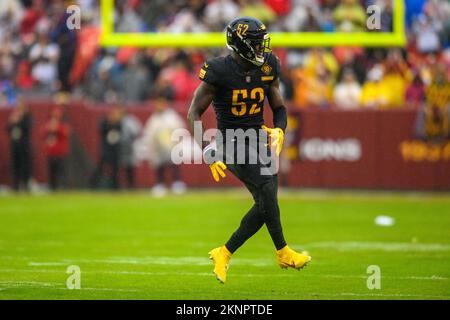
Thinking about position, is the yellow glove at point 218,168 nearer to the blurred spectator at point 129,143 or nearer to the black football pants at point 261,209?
the black football pants at point 261,209

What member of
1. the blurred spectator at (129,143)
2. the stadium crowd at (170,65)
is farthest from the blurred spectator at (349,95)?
the blurred spectator at (129,143)

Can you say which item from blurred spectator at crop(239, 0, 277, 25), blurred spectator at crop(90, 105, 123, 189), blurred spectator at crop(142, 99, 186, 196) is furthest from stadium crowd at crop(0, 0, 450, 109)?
blurred spectator at crop(239, 0, 277, 25)

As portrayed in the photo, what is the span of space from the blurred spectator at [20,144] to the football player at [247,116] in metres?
12.1

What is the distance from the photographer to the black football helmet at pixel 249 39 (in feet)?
29.5

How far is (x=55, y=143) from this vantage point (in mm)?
21000

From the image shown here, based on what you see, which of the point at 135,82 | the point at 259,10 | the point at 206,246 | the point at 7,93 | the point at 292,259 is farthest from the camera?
the point at 7,93

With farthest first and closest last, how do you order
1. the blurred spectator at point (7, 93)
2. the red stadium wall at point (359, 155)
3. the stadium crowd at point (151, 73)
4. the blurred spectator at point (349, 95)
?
the blurred spectator at point (7, 93), the blurred spectator at point (349, 95), the red stadium wall at point (359, 155), the stadium crowd at point (151, 73)

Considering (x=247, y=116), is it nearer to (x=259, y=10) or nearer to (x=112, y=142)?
(x=259, y=10)

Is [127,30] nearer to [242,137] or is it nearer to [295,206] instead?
[295,206]

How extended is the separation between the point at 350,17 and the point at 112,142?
6.51 metres

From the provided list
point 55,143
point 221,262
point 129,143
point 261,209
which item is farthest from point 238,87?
point 55,143

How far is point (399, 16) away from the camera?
15375 millimetres

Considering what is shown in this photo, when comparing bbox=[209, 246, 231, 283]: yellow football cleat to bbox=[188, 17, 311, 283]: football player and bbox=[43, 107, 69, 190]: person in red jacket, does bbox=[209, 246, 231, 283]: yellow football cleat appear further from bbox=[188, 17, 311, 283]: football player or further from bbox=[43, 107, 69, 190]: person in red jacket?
bbox=[43, 107, 69, 190]: person in red jacket

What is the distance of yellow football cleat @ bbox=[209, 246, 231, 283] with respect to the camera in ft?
29.2
